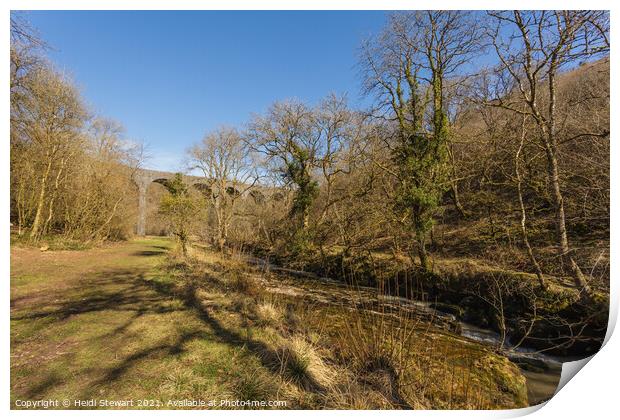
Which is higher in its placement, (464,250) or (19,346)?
(464,250)

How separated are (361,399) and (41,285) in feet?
16.1

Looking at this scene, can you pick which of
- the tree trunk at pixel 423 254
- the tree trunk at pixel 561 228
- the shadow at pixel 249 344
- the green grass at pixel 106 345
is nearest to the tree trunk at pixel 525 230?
the tree trunk at pixel 561 228

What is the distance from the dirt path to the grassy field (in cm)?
1

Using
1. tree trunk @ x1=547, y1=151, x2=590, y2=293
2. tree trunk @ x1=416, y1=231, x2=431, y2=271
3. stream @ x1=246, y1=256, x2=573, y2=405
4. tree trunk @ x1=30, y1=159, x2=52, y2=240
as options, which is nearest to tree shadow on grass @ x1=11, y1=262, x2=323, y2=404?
tree trunk @ x1=30, y1=159, x2=52, y2=240

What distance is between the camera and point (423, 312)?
4652mm

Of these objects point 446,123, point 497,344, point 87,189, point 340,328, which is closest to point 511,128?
point 446,123

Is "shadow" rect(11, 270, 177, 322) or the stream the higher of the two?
"shadow" rect(11, 270, 177, 322)

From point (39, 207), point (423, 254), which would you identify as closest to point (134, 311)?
point (39, 207)

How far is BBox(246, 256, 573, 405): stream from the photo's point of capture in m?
2.68

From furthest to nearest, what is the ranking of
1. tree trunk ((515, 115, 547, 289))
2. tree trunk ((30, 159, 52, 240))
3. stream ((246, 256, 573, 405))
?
tree trunk ((30, 159, 52, 240))
tree trunk ((515, 115, 547, 289))
stream ((246, 256, 573, 405))

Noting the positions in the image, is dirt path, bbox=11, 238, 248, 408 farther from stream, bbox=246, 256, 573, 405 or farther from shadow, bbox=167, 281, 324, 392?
stream, bbox=246, 256, 573, 405

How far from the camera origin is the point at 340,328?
3.95 metres

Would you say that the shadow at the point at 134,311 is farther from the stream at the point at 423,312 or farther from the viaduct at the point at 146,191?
the viaduct at the point at 146,191
